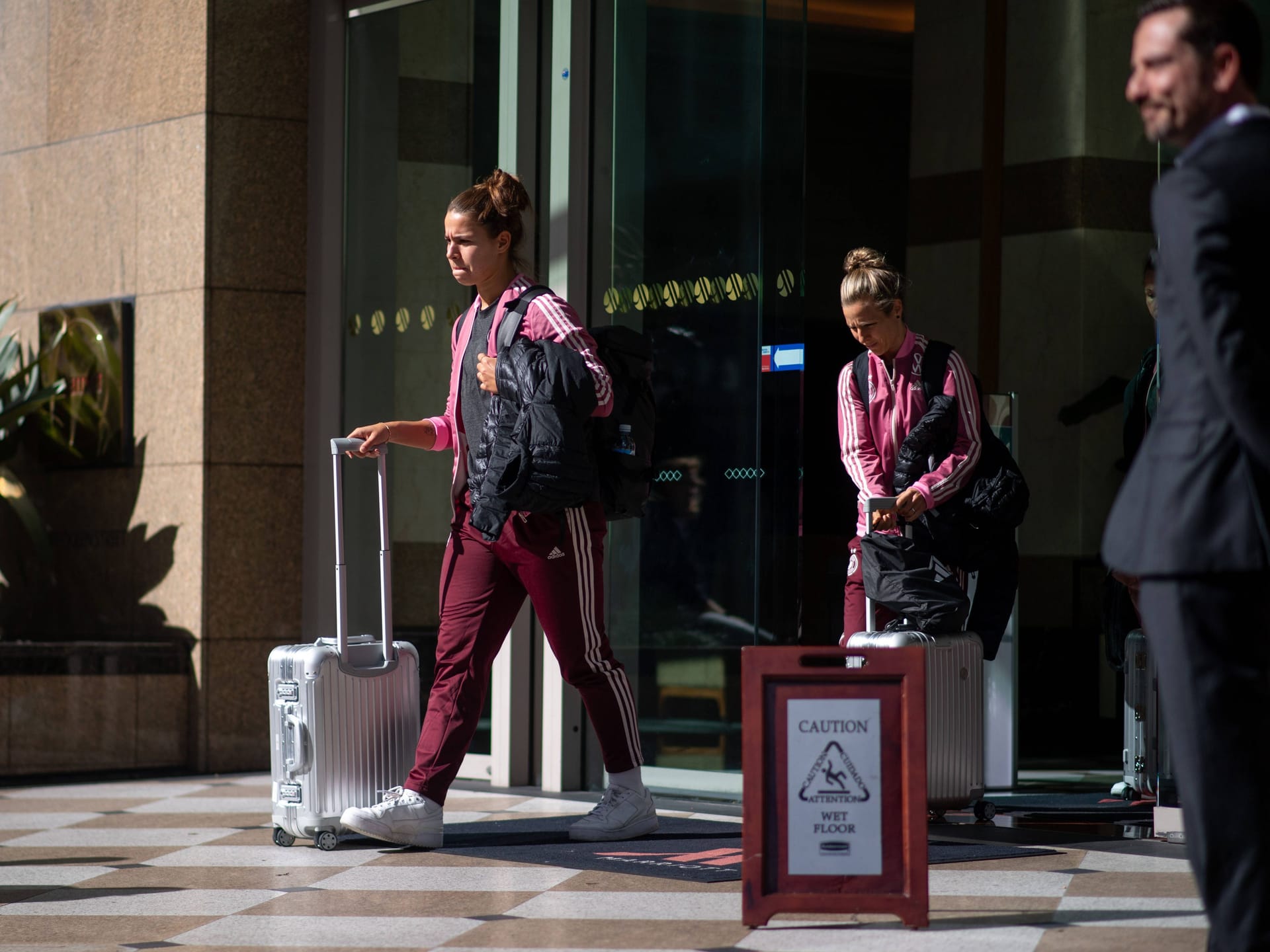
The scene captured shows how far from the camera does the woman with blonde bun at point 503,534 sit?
16.5 ft

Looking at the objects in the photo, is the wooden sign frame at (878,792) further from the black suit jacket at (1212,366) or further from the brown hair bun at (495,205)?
the brown hair bun at (495,205)

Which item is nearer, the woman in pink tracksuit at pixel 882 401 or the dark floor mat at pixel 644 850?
the dark floor mat at pixel 644 850

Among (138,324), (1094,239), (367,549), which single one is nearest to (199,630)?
(367,549)

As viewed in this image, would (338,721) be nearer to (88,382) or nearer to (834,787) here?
(834,787)

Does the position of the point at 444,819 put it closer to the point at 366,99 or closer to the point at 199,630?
the point at 199,630

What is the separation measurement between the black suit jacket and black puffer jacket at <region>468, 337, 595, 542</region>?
243cm

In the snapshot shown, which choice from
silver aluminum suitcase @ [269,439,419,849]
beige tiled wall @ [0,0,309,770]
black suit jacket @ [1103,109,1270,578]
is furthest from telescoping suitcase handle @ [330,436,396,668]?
black suit jacket @ [1103,109,1270,578]

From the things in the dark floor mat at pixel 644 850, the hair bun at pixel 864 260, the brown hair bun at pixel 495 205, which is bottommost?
the dark floor mat at pixel 644 850

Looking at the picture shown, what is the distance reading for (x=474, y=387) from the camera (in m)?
5.27

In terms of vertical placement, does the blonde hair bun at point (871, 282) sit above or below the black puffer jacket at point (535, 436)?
above

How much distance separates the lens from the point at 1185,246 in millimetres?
2611

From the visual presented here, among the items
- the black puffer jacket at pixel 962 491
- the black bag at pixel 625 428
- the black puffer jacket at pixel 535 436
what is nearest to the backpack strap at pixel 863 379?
the black puffer jacket at pixel 962 491

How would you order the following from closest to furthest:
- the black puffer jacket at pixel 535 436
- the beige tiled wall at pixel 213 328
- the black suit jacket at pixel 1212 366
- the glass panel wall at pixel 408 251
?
the black suit jacket at pixel 1212 366, the black puffer jacket at pixel 535 436, the glass panel wall at pixel 408 251, the beige tiled wall at pixel 213 328

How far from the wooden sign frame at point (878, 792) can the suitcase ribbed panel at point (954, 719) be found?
171 centimetres
